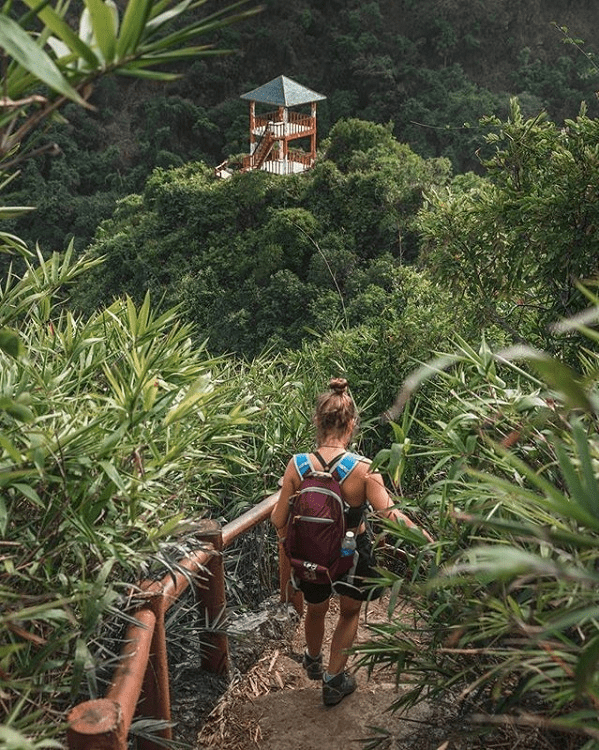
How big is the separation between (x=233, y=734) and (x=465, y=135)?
23.6 meters

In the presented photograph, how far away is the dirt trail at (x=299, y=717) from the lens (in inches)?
90.1

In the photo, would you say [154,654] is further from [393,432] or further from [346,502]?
[393,432]

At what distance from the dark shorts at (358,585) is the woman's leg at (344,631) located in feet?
0.11

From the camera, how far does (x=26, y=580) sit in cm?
173

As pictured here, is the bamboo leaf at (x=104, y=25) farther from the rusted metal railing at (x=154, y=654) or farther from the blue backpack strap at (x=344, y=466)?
the blue backpack strap at (x=344, y=466)

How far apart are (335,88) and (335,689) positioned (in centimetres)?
2615

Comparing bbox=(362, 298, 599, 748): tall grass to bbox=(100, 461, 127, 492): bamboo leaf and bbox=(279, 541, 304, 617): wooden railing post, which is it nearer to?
bbox=(279, 541, 304, 617): wooden railing post

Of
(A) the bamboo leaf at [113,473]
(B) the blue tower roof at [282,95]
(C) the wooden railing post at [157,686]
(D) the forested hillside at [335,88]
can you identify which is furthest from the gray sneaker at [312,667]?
(D) the forested hillside at [335,88]

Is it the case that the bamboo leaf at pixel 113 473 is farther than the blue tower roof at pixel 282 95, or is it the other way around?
the blue tower roof at pixel 282 95


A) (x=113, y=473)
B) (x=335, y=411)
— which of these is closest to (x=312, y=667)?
(x=335, y=411)

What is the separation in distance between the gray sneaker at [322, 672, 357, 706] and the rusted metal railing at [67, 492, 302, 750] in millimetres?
277

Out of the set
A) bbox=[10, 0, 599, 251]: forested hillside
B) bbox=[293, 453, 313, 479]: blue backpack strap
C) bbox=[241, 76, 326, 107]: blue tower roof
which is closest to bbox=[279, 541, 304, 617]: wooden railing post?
bbox=[293, 453, 313, 479]: blue backpack strap

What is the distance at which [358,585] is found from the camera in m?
2.45

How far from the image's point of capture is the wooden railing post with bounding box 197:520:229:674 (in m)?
2.38
